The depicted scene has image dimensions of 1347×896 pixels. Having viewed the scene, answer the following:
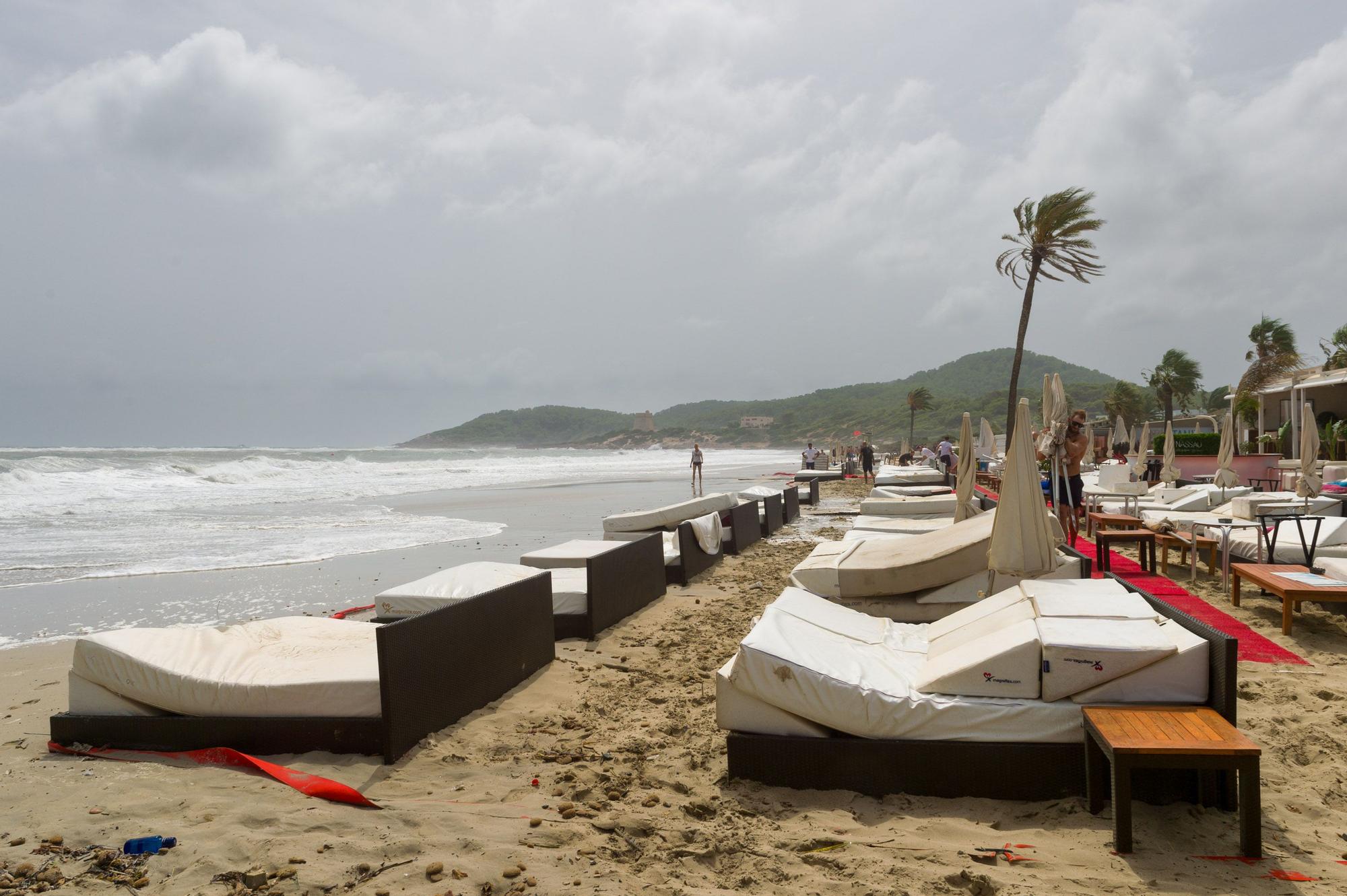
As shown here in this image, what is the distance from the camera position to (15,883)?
8.99 ft

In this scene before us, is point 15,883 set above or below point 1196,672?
below

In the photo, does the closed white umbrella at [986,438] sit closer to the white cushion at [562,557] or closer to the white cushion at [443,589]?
the white cushion at [562,557]

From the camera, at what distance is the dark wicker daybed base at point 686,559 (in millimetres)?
8562

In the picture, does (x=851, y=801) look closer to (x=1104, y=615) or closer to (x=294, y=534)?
(x=1104, y=615)

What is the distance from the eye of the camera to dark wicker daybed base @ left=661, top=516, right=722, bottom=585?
8562 millimetres

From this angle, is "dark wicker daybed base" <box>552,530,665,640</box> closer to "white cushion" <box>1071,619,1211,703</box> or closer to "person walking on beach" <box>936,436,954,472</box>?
"white cushion" <box>1071,619,1211,703</box>

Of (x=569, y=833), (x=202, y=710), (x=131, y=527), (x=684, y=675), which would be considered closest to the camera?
(x=569, y=833)

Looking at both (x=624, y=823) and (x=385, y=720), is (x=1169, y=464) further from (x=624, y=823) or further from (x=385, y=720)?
(x=385, y=720)

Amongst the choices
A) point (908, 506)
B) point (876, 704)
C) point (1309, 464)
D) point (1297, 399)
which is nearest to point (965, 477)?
point (908, 506)

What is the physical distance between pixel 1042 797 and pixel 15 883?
12.3ft

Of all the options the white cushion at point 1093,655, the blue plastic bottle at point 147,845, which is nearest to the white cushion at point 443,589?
the blue plastic bottle at point 147,845

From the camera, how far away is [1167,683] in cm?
329

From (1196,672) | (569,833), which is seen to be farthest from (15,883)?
(1196,672)

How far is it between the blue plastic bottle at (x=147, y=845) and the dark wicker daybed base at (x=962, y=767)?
2.20 metres
